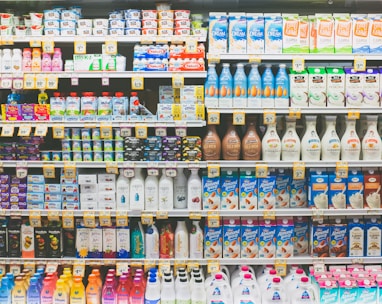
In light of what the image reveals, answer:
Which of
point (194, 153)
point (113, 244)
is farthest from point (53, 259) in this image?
point (194, 153)

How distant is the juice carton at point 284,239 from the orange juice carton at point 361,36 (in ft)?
5.08

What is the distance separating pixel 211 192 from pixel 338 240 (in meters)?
1.14

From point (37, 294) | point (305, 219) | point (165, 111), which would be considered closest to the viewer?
point (37, 294)

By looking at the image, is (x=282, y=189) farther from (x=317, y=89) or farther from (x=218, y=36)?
(x=218, y=36)

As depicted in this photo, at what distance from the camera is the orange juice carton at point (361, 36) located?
429cm

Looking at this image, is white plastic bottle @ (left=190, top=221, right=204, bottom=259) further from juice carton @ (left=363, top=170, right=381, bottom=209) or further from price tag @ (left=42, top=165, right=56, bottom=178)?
juice carton @ (left=363, top=170, right=381, bottom=209)

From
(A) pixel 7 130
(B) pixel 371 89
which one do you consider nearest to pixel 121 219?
(A) pixel 7 130

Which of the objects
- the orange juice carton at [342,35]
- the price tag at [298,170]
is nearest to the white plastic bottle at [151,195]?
the price tag at [298,170]

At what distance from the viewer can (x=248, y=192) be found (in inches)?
172

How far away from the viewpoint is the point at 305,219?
14.9 ft

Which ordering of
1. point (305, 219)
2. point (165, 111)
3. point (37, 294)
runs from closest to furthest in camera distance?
point (37, 294)
point (165, 111)
point (305, 219)

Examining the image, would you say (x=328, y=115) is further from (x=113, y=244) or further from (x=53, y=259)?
(x=53, y=259)

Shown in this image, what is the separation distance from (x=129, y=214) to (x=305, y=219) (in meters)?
1.51

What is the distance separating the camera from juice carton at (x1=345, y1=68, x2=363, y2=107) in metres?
4.31
